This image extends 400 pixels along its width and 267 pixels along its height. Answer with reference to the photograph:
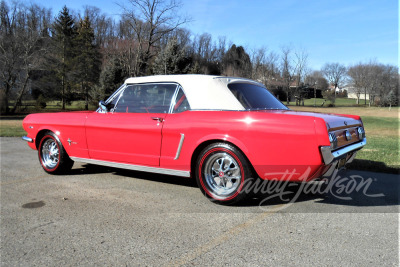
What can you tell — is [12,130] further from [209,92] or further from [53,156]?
[209,92]

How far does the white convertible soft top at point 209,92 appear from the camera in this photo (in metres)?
3.79

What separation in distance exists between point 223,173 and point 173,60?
91.5 feet

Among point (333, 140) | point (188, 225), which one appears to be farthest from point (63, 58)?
point (333, 140)

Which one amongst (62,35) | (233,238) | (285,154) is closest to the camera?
(233,238)

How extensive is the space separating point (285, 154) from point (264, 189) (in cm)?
116

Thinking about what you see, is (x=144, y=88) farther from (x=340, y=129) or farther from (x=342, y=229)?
(x=342, y=229)

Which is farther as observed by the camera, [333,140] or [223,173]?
[223,173]

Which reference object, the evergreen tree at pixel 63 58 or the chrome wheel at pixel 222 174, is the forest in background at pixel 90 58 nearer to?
the evergreen tree at pixel 63 58

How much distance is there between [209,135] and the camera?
361cm

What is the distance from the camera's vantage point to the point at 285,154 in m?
3.20

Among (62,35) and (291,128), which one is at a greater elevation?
(62,35)

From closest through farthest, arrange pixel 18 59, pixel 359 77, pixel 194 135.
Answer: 1. pixel 194 135
2. pixel 18 59
3. pixel 359 77

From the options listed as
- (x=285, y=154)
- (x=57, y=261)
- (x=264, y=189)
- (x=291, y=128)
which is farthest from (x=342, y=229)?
(x=57, y=261)

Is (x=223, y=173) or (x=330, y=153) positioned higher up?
(x=330, y=153)
